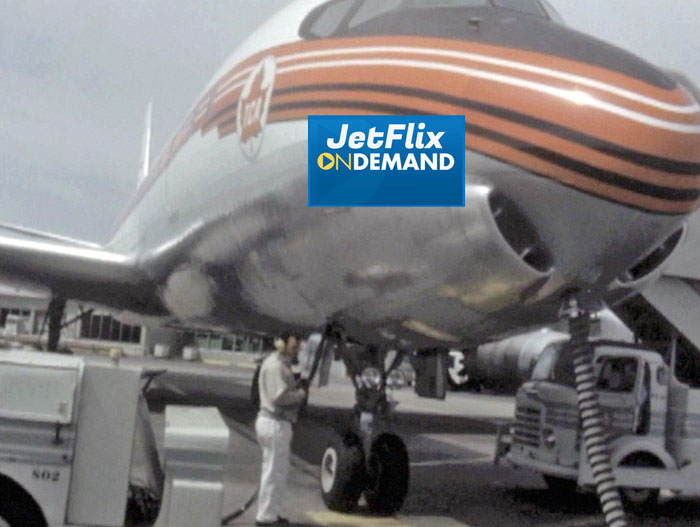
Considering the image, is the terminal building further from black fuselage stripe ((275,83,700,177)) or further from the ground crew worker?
black fuselage stripe ((275,83,700,177))

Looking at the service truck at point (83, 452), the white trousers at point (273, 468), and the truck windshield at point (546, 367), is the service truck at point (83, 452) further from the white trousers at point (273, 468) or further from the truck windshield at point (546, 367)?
the truck windshield at point (546, 367)

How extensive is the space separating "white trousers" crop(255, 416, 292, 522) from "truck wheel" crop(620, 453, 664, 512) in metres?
4.45

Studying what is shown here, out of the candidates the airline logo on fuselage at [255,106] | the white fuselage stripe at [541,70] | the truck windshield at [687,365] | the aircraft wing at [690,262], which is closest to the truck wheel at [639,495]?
the airline logo on fuselage at [255,106]

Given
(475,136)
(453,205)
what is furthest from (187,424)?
(475,136)

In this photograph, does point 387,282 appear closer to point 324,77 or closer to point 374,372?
point 324,77

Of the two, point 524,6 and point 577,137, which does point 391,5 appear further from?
point 577,137

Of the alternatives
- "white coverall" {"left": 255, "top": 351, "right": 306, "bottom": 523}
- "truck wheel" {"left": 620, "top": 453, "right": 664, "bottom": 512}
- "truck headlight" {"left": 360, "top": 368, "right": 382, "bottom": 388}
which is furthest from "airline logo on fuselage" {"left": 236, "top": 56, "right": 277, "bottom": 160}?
"truck wheel" {"left": 620, "top": 453, "right": 664, "bottom": 512}

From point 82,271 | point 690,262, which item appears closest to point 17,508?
point 82,271

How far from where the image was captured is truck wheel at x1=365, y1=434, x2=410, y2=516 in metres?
8.27

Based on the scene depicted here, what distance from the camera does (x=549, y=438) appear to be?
10.4 meters

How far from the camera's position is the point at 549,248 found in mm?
5457

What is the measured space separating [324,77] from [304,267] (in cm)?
144

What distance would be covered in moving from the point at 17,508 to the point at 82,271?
916 centimetres

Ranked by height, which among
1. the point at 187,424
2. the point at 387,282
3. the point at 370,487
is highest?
the point at 387,282
